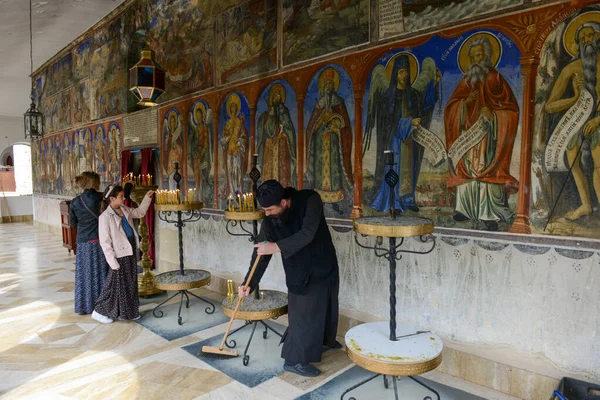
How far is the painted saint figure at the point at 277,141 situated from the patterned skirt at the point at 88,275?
2.61 metres

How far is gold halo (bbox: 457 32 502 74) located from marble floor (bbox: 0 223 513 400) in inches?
113

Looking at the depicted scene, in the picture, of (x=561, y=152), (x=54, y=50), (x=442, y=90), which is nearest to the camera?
(x=561, y=152)

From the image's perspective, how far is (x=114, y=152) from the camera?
922cm

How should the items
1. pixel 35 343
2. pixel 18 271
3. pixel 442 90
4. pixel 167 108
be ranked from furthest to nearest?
1. pixel 18 271
2. pixel 167 108
3. pixel 35 343
4. pixel 442 90

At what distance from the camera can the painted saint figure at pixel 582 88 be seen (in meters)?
2.97

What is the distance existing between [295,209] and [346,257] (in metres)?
1.29

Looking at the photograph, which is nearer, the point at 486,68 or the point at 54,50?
the point at 486,68

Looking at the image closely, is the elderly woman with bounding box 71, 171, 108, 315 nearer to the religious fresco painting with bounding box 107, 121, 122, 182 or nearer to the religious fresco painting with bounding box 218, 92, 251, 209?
the religious fresco painting with bounding box 218, 92, 251, 209

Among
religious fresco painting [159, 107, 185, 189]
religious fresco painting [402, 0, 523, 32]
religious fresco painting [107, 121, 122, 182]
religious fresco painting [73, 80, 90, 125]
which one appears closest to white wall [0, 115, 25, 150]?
religious fresco painting [73, 80, 90, 125]

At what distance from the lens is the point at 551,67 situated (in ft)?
10.4

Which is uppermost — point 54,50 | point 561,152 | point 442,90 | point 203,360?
point 54,50

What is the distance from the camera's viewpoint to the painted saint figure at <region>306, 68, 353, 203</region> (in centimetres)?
453

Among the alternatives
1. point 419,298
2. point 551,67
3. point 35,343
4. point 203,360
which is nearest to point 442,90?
point 551,67

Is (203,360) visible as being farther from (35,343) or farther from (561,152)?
(561,152)
